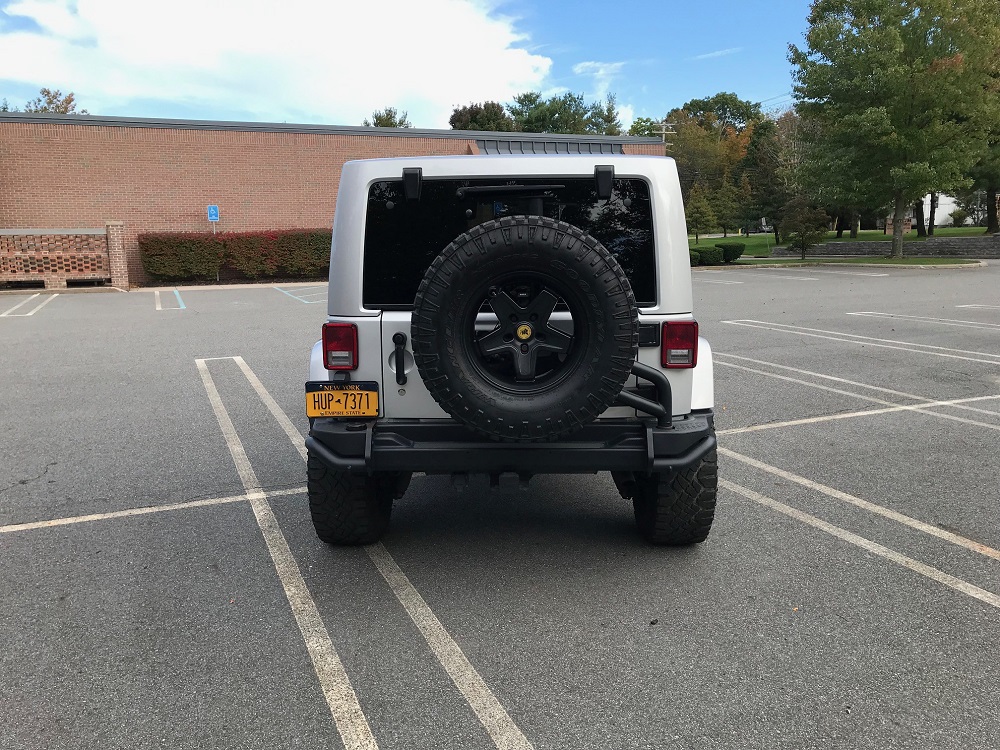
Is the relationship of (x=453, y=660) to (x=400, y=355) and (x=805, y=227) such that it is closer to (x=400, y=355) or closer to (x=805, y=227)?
(x=400, y=355)

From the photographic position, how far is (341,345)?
359 centimetres

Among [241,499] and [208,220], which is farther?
[208,220]

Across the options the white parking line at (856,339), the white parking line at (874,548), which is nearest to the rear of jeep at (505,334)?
the white parking line at (874,548)

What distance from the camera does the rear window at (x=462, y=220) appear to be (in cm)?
360

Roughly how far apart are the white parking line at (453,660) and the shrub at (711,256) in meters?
30.7

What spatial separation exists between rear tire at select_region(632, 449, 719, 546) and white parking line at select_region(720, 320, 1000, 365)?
7.36m

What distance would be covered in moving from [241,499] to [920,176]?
92.3ft

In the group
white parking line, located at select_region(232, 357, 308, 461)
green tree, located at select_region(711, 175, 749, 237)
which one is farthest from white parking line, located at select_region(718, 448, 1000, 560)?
green tree, located at select_region(711, 175, 749, 237)

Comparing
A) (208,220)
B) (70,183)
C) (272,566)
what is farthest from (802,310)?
(70,183)

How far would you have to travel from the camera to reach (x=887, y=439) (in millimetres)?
6086

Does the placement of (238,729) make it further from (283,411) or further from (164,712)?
(283,411)

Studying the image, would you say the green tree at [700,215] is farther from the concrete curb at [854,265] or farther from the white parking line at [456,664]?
the white parking line at [456,664]

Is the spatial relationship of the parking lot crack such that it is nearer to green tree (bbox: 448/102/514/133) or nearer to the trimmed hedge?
the trimmed hedge

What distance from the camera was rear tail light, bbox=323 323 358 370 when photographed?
11.8 feet
